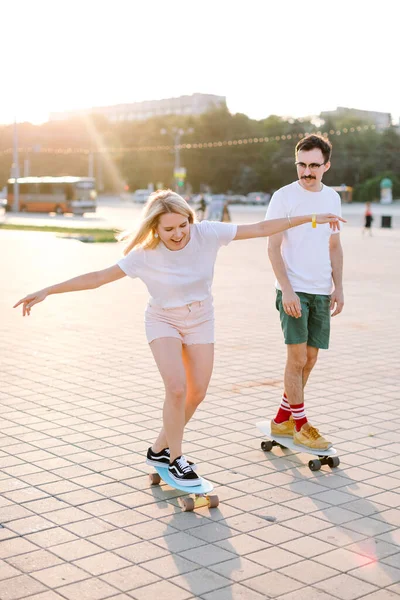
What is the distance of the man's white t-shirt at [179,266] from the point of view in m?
4.18

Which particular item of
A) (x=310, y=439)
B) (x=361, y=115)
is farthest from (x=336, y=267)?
(x=361, y=115)

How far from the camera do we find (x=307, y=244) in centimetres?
491

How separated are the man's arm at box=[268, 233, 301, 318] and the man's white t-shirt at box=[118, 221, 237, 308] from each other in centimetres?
67

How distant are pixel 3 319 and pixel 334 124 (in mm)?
78832

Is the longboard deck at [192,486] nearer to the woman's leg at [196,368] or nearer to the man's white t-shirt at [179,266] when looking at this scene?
the woman's leg at [196,368]

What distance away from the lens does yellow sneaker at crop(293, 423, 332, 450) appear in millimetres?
4852

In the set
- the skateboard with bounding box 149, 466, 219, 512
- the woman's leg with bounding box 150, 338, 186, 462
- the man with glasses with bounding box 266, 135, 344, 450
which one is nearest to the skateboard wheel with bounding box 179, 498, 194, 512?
the skateboard with bounding box 149, 466, 219, 512

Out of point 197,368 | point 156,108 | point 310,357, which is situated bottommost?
point 310,357

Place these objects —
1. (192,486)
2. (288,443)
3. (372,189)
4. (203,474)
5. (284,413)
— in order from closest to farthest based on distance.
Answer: (192,486)
(203,474)
(288,443)
(284,413)
(372,189)

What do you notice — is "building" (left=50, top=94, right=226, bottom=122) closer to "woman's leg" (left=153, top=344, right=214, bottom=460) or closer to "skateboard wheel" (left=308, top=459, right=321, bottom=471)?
"skateboard wheel" (left=308, top=459, right=321, bottom=471)

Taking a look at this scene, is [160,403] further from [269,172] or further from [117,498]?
[269,172]

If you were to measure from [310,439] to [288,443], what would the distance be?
21 cm

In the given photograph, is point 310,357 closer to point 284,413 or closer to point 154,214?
point 284,413

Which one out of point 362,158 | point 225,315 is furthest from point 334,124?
point 225,315
